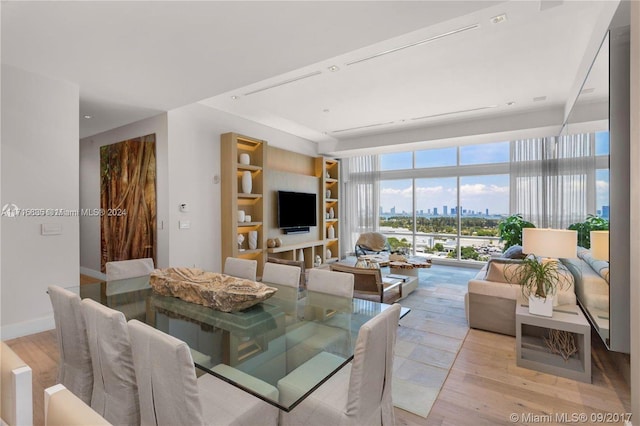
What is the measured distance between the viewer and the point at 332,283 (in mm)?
2637

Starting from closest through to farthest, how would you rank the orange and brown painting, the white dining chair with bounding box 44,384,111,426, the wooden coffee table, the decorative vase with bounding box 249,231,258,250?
the white dining chair with bounding box 44,384,111,426 < the orange and brown painting < the wooden coffee table < the decorative vase with bounding box 249,231,258,250

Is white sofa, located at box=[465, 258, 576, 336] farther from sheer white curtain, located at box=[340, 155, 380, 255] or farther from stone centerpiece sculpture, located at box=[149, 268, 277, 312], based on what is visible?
sheer white curtain, located at box=[340, 155, 380, 255]

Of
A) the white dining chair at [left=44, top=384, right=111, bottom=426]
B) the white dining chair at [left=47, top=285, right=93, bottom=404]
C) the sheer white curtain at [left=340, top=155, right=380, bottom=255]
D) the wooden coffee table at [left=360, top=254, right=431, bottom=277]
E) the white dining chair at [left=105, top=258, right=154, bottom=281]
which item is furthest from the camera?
the sheer white curtain at [left=340, top=155, right=380, bottom=255]

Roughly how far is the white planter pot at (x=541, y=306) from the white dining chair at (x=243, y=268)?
2496 millimetres

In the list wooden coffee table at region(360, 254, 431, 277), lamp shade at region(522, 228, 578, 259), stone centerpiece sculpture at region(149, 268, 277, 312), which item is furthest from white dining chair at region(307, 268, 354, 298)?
wooden coffee table at region(360, 254, 431, 277)

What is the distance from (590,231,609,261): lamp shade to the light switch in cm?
513

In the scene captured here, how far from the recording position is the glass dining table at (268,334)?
4.51ft

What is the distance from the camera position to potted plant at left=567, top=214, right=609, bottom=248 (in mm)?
2271

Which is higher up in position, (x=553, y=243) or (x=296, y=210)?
(x=296, y=210)

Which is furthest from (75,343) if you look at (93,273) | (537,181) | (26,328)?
(537,181)

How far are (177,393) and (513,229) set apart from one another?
22.2 feet

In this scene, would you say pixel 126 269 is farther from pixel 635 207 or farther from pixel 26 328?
pixel 635 207

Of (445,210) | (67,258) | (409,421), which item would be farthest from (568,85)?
(67,258)

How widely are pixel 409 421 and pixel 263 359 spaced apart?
114 cm
